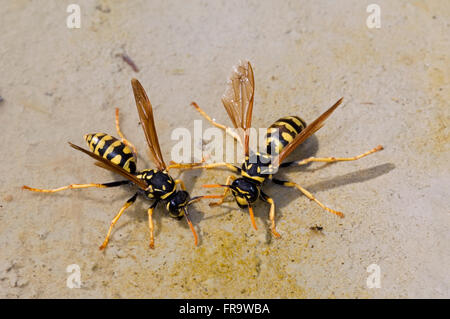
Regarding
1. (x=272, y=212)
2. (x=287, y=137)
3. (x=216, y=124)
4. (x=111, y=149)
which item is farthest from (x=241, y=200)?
(x=111, y=149)

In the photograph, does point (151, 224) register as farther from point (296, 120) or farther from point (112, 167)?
point (296, 120)

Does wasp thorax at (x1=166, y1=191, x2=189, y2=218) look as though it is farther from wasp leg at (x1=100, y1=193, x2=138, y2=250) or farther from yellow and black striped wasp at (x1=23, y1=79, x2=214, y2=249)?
wasp leg at (x1=100, y1=193, x2=138, y2=250)

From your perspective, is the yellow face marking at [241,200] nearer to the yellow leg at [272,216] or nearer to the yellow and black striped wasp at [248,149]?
the yellow and black striped wasp at [248,149]

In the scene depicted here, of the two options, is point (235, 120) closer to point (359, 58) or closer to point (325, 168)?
point (325, 168)

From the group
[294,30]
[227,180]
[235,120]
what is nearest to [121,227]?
[227,180]

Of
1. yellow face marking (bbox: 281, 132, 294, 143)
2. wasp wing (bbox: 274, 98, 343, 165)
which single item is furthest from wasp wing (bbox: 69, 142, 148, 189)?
yellow face marking (bbox: 281, 132, 294, 143)

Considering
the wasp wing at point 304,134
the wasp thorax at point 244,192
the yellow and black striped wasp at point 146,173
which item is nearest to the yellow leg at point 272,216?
the wasp thorax at point 244,192

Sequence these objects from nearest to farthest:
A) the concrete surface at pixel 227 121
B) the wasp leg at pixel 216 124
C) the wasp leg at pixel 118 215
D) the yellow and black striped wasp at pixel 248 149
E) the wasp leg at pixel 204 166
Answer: the concrete surface at pixel 227 121 → the wasp leg at pixel 118 215 → the yellow and black striped wasp at pixel 248 149 → the wasp leg at pixel 204 166 → the wasp leg at pixel 216 124
